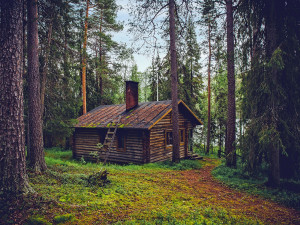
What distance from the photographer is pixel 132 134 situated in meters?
14.9

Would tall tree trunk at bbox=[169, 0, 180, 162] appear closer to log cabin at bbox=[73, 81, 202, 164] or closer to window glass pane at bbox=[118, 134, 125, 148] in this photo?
log cabin at bbox=[73, 81, 202, 164]

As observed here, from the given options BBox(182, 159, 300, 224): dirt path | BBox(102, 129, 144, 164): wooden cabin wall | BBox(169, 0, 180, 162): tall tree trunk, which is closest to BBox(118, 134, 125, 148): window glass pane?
BBox(102, 129, 144, 164): wooden cabin wall

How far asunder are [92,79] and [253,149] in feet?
67.4

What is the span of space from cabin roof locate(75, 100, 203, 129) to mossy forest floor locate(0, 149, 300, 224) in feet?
21.5

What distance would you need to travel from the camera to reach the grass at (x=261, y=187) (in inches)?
267

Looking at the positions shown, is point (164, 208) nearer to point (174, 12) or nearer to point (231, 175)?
point (231, 175)

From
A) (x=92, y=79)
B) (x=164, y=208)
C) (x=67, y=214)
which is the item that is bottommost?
(x=164, y=208)

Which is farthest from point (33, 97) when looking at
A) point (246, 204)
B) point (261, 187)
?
point (261, 187)

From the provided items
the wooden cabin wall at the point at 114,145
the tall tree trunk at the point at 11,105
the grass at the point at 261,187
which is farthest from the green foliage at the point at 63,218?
the wooden cabin wall at the point at 114,145

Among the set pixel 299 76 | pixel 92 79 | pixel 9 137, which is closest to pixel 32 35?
pixel 9 137

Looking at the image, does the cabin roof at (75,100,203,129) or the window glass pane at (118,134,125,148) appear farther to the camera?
the window glass pane at (118,134,125,148)

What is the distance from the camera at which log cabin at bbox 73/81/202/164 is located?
14.2m

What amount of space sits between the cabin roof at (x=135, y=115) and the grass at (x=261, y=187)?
229 inches

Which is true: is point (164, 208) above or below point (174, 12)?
below
